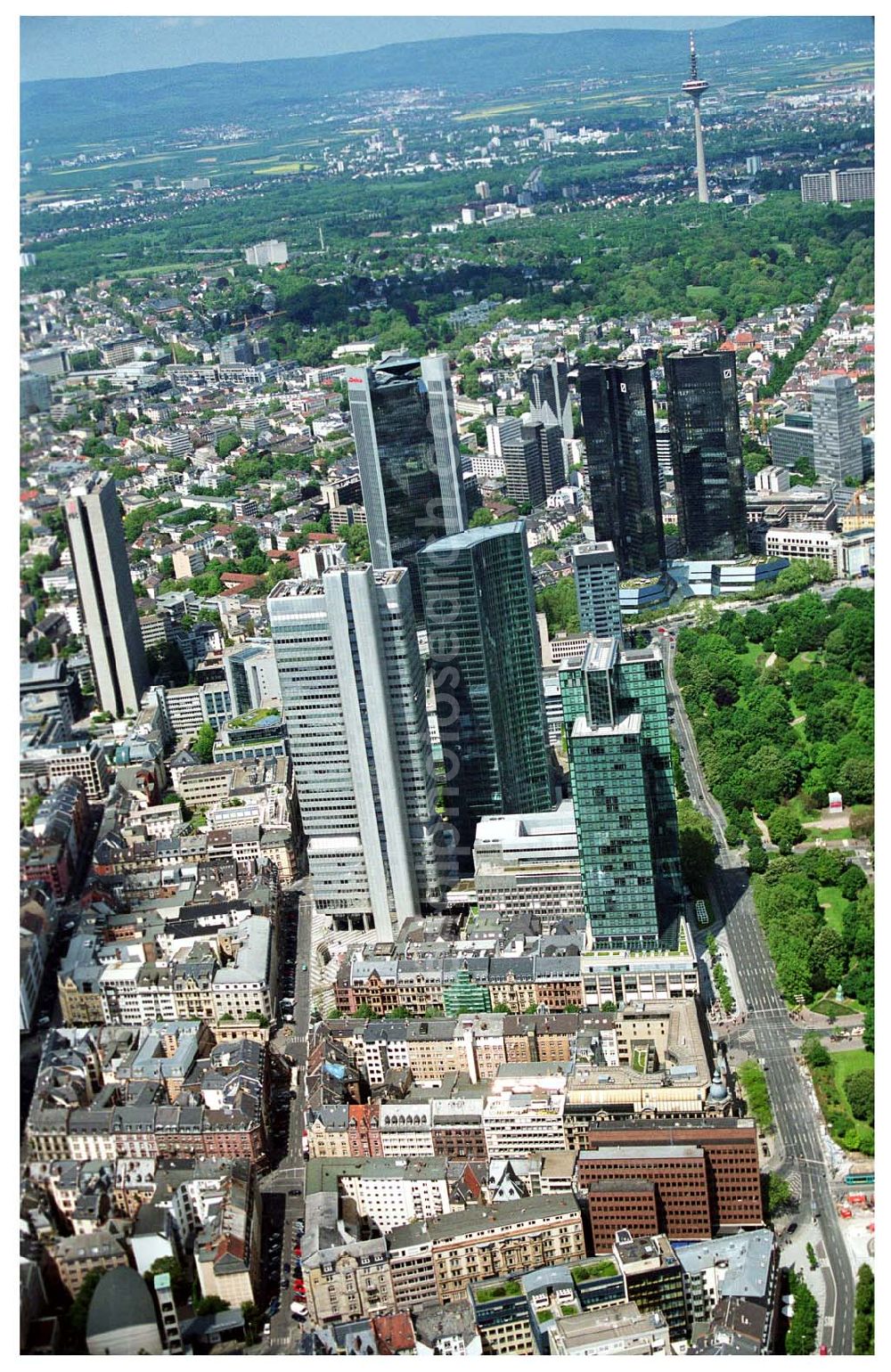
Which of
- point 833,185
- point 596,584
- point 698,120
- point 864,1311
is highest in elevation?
point 698,120

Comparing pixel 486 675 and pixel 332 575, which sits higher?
pixel 332 575

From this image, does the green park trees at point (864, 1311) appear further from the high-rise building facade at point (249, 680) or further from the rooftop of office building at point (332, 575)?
the high-rise building facade at point (249, 680)

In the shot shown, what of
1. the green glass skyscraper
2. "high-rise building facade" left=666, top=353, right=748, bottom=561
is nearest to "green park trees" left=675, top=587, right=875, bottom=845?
"high-rise building facade" left=666, top=353, right=748, bottom=561

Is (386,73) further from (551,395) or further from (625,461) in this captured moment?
(551,395)

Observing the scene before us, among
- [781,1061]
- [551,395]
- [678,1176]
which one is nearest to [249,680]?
[781,1061]

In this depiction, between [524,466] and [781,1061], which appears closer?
[781,1061]

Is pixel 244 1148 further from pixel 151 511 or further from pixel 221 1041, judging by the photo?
pixel 151 511

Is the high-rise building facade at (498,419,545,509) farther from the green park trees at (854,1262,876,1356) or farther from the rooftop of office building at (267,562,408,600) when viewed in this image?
the green park trees at (854,1262,876,1356)
